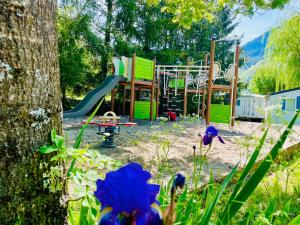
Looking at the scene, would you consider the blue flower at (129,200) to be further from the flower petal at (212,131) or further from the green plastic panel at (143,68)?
the green plastic panel at (143,68)

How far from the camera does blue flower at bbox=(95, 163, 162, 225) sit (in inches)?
21.6

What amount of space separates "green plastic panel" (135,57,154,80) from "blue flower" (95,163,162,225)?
1163 centimetres

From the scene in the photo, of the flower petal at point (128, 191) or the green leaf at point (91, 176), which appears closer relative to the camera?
the flower petal at point (128, 191)

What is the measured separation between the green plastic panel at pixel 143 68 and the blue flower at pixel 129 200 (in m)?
11.6

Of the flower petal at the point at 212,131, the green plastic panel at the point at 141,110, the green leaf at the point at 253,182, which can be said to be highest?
the flower petal at the point at 212,131

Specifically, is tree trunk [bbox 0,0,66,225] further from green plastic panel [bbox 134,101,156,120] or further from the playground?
green plastic panel [bbox 134,101,156,120]

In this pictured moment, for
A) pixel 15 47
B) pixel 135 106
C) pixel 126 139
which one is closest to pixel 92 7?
pixel 135 106

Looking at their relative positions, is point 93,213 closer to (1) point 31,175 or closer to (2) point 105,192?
(1) point 31,175

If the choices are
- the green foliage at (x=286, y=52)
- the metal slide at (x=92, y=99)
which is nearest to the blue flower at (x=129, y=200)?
Result: the metal slide at (x=92, y=99)

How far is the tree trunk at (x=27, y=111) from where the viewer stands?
1358 millimetres

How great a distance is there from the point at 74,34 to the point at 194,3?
35.6ft

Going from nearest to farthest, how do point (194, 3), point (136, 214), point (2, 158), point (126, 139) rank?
point (136, 214), point (2, 158), point (126, 139), point (194, 3)

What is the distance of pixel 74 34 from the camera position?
707 inches

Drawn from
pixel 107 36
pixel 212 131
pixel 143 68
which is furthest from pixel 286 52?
pixel 212 131
